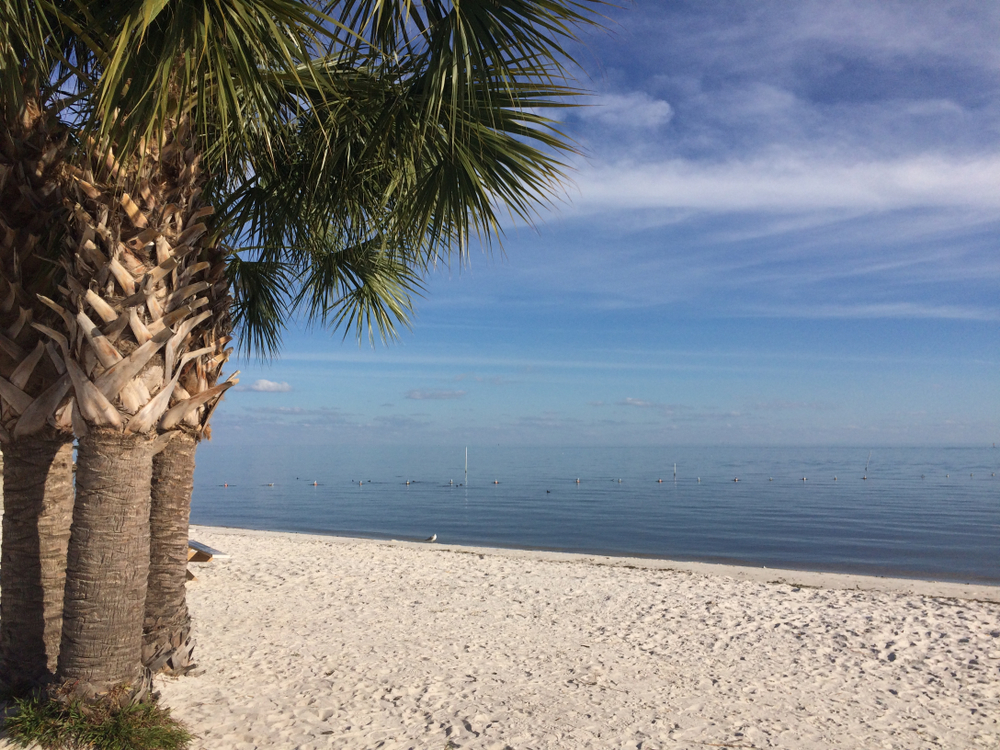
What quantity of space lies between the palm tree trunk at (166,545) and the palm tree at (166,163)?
0.22ft

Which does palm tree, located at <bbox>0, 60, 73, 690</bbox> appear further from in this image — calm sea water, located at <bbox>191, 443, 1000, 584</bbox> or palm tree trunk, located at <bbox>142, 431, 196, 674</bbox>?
calm sea water, located at <bbox>191, 443, 1000, 584</bbox>

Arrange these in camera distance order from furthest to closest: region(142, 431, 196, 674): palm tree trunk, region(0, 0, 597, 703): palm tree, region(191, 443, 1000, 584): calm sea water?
1. region(191, 443, 1000, 584): calm sea water
2. region(142, 431, 196, 674): palm tree trunk
3. region(0, 0, 597, 703): palm tree

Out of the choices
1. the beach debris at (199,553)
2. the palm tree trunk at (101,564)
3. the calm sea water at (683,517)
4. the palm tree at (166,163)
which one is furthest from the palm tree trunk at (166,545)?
the calm sea water at (683,517)

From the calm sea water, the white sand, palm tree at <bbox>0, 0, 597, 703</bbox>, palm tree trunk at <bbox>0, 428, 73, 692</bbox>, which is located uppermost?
palm tree at <bbox>0, 0, 597, 703</bbox>

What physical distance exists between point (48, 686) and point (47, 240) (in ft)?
8.79

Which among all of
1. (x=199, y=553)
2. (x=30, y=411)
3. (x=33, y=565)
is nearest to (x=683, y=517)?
(x=199, y=553)

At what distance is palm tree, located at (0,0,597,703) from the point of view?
11.3ft

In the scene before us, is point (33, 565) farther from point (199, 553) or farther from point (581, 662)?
point (199, 553)

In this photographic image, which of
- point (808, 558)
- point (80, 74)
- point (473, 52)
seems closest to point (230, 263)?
point (80, 74)

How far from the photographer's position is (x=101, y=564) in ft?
12.8

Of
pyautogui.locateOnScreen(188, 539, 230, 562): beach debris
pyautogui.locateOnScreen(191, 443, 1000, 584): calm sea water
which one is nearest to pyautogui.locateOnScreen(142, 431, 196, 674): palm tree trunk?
pyautogui.locateOnScreen(188, 539, 230, 562): beach debris

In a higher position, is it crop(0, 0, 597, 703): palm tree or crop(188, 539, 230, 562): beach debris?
crop(0, 0, 597, 703): palm tree

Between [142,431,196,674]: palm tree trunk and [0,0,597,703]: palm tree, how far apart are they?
0.22ft

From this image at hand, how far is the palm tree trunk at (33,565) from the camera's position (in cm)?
432
